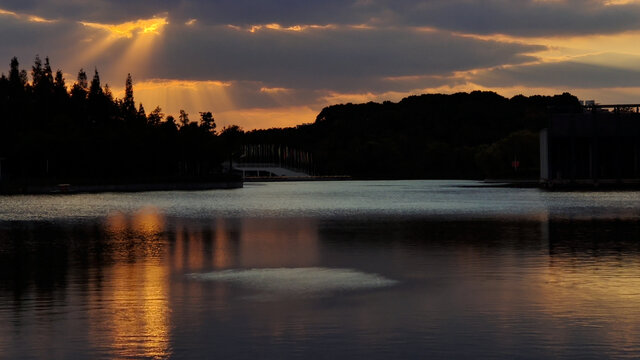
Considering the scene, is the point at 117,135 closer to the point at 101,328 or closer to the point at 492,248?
the point at 492,248

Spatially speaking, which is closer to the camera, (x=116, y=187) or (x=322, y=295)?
(x=322, y=295)

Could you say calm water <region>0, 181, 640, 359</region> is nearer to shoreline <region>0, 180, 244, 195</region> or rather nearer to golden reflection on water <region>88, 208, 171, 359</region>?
golden reflection on water <region>88, 208, 171, 359</region>

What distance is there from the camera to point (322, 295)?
66.6 ft

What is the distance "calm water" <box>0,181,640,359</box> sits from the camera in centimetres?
1449

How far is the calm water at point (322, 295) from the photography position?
14492 millimetres

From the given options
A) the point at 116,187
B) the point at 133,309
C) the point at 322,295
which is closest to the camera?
the point at 133,309

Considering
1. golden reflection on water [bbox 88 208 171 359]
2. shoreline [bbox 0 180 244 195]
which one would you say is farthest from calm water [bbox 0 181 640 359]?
shoreline [bbox 0 180 244 195]

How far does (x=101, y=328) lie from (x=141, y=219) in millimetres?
38659

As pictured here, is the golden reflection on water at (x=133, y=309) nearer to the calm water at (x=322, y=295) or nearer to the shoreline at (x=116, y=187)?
the calm water at (x=322, y=295)

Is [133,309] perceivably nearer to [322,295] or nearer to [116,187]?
[322,295]

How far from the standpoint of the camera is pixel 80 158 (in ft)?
536

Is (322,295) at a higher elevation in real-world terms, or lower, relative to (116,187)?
higher

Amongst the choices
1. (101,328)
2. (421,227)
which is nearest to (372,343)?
(101,328)

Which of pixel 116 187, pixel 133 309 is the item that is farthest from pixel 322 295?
pixel 116 187
